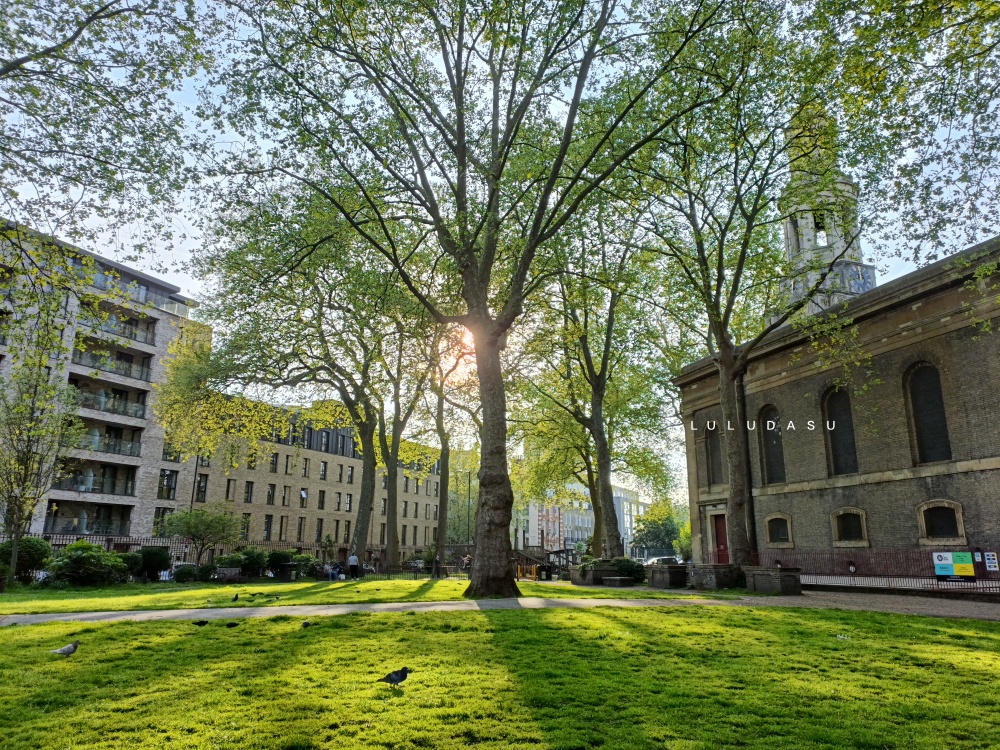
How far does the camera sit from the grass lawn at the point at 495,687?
16.7ft

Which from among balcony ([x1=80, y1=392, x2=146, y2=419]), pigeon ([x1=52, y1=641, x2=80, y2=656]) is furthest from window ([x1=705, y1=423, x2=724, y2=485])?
balcony ([x1=80, y1=392, x2=146, y2=419])

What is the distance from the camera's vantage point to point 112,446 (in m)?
44.1

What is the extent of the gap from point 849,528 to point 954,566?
19.8ft

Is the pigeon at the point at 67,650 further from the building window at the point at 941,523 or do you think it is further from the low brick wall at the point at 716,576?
the building window at the point at 941,523

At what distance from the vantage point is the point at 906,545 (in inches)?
938

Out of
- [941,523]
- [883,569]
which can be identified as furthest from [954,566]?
[883,569]

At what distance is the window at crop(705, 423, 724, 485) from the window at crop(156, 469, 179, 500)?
3794 centimetres

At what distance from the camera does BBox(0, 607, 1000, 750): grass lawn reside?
5.08 meters

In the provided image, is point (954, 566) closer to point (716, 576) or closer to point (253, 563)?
point (716, 576)

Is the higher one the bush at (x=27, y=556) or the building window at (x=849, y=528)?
the building window at (x=849, y=528)

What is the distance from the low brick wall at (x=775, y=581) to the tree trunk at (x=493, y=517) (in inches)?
328

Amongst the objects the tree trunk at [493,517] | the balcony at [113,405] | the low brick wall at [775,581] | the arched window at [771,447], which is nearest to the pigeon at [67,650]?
the tree trunk at [493,517]

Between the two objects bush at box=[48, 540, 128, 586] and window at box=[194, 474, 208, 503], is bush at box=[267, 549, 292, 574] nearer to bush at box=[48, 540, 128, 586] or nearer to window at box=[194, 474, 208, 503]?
bush at box=[48, 540, 128, 586]

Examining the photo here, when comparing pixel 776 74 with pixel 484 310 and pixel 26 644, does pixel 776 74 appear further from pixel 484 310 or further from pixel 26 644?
pixel 26 644
